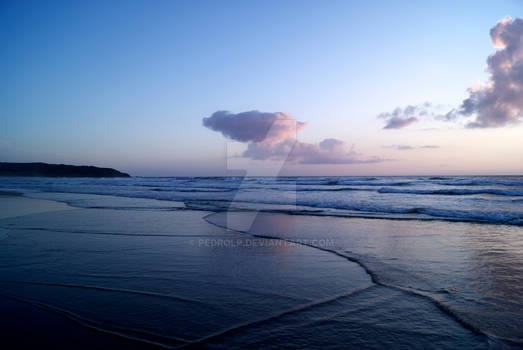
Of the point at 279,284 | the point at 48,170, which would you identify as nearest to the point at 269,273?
the point at 279,284

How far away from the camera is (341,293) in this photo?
315cm

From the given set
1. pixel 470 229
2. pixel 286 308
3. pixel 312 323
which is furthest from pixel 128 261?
pixel 470 229

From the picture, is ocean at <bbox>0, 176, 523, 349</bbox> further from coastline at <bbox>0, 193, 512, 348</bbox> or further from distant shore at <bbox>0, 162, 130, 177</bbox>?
distant shore at <bbox>0, 162, 130, 177</bbox>

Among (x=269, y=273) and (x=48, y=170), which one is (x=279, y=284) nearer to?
(x=269, y=273)

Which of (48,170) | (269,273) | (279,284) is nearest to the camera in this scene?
(279,284)

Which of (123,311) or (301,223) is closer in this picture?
(123,311)

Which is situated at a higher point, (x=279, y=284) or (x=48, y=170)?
(x=48, y=170)

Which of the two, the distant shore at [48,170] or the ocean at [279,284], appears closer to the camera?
the ocean at [279,284]

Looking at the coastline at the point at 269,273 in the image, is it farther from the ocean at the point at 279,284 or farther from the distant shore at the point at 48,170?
the distant shore at the point at 48,170

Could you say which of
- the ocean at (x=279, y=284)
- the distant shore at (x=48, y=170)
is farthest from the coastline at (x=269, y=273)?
the distant shore at (x=48, y=170)

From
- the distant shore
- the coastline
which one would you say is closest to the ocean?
the coastline

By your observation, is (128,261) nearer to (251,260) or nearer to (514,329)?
(251,260)

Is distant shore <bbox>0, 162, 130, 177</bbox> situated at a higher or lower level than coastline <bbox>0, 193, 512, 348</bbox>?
higher

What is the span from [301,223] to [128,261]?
5000 mm
